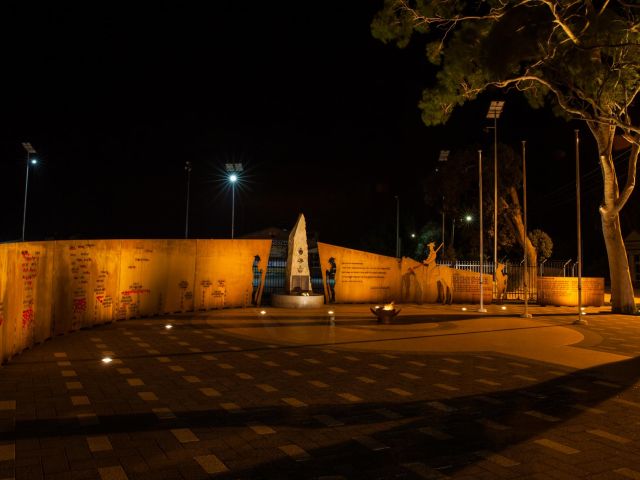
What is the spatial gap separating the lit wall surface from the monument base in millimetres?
1159

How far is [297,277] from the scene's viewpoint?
71.9ft

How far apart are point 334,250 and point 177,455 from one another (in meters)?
18.1

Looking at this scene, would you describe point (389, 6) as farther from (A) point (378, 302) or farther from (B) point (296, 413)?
(B) point (296, 413)

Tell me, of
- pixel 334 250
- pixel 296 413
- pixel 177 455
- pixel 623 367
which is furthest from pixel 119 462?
pixel 334 250

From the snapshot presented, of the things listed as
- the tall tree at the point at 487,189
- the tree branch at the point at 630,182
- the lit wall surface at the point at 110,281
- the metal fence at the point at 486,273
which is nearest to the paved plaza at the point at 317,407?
the lit wall surface at the point at 110,281

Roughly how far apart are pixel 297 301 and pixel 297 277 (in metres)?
1.09

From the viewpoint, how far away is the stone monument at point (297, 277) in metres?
21.4

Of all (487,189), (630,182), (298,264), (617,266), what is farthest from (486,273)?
(487,189)

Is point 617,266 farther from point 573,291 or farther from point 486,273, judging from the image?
point 486,273

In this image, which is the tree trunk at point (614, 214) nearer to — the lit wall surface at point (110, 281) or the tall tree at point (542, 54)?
the tall tree at point (542, 54)

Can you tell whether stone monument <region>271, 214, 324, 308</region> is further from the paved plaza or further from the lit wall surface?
the paved plaza

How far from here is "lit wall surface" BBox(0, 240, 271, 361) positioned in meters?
10.6

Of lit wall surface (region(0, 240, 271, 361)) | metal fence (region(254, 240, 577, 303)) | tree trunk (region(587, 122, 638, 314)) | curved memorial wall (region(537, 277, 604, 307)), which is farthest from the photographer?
metal fence (region(254, 240, 577, 303))

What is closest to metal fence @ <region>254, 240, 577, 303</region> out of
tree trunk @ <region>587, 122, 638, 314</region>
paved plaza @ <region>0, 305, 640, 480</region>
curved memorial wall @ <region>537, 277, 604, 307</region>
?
curved memorial wall @ <region>537, 277, 604, 307</region>
